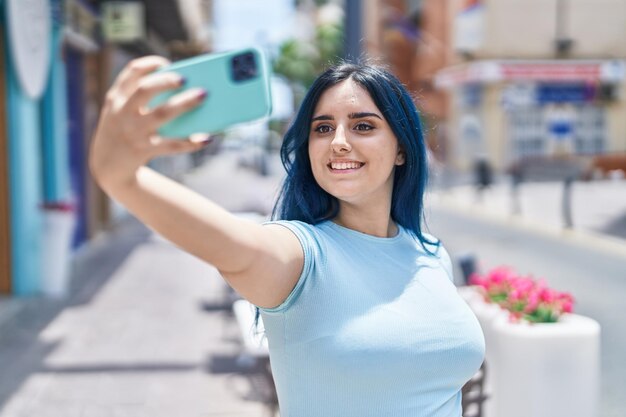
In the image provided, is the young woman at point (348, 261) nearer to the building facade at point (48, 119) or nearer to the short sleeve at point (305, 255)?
the short sleeve at point (305, 255)

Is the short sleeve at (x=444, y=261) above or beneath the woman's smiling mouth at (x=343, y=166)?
beneath

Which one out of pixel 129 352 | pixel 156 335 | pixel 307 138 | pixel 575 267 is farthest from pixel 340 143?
pixel 575 267

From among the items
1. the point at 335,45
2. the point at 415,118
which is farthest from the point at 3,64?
the point at 335,45

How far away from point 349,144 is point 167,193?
0.68 meters

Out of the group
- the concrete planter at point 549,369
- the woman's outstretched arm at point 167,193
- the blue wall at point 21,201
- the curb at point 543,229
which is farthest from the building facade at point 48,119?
the woman's outstretched arm at point 167,193

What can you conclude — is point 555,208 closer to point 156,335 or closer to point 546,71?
point 156,335

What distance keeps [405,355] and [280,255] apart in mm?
418

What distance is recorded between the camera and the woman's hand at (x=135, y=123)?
1.10 m

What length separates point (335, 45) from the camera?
57.3 meters

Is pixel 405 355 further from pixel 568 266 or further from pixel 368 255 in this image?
pixel 568 266

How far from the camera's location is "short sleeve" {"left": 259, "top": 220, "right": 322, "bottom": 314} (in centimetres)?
167

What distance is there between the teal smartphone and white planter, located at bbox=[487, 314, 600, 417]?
2.91m

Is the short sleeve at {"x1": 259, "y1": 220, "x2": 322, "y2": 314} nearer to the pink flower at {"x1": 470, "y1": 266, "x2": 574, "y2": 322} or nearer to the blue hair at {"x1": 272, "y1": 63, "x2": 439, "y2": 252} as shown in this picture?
the blue hair at {"x1": 272, "y1": 63, "x2": 439, "y2": 252}

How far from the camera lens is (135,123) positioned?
1.11 meters
